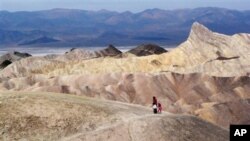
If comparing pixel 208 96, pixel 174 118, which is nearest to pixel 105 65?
pixel 208 96

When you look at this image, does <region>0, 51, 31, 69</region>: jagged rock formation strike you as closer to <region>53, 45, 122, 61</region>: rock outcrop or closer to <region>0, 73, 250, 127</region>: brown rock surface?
<region>53, 45, 122, 61</region>: rock outcrop

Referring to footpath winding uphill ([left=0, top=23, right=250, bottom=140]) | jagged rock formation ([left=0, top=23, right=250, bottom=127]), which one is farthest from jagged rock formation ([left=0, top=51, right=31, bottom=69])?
jagged rock formation ([left=0, top=23, right=250, bottom=127])

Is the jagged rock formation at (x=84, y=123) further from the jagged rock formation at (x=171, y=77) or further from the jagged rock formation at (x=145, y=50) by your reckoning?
the jagged rock formation at (x=145, y=50)

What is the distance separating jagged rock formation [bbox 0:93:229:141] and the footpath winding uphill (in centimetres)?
5984

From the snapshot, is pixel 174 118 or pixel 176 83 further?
pixel 176 83

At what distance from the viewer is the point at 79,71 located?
148m

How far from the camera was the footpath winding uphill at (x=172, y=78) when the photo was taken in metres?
125

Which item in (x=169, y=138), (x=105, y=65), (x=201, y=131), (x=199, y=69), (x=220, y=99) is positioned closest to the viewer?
(x=169, y=138)

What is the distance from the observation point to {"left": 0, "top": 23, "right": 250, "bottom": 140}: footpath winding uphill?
411 ft

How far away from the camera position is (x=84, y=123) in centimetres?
5059

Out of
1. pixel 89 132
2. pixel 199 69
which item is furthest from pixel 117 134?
pixel 199 69

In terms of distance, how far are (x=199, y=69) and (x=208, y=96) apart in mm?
10702

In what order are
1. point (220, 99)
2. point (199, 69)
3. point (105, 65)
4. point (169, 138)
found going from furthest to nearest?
1. point (105, 65)
2. point (199, 69)
3. point (220, 99)
4. point (169, 138)

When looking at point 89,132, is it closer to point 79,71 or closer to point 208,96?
point 208,96
